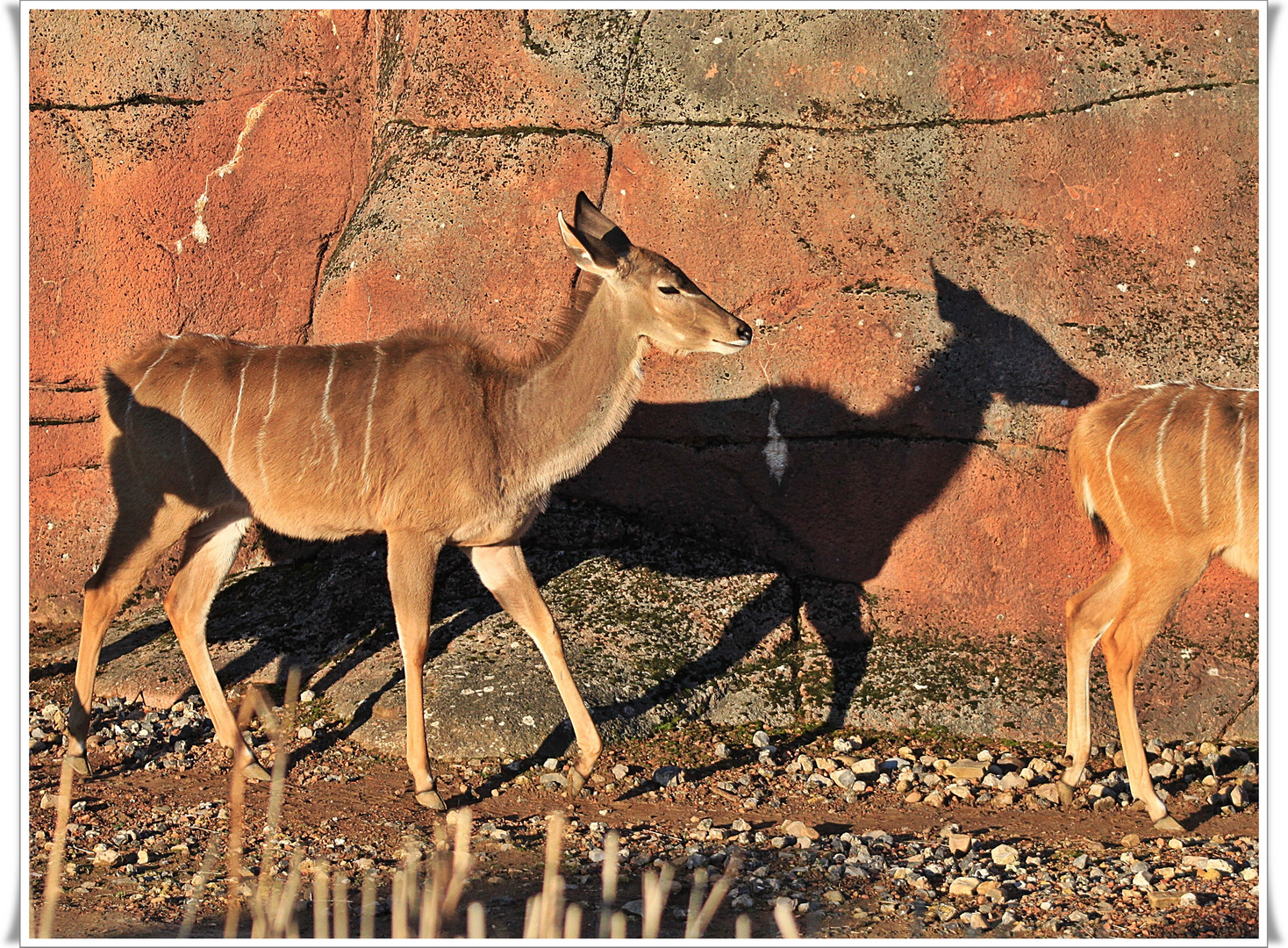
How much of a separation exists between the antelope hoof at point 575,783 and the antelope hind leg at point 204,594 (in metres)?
1.30

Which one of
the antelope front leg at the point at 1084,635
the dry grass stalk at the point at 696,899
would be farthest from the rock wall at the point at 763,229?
the dry grass stalk at the point at 696,899

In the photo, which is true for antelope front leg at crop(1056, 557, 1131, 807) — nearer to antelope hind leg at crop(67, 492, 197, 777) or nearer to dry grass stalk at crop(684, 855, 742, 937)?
dry grass stalk at crop(684, 855, 742, 937)

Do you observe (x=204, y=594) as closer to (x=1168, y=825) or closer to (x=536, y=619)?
(x=536, y=619)

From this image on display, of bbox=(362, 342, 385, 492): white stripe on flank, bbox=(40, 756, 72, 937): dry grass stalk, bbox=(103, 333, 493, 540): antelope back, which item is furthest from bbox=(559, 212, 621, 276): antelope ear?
bbox=(40, 756, 72, 937): dry grass stalk

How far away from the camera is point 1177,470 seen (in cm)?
507

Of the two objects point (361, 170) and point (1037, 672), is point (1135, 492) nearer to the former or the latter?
point (1037, 672)

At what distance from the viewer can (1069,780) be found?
201 inches

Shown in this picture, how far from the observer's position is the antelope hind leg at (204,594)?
5.45 metres

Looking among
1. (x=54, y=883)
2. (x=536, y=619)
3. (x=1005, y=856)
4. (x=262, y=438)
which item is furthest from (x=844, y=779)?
(x=54, y=883)

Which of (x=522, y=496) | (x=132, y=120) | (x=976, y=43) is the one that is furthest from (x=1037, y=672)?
(x=132, y=120)

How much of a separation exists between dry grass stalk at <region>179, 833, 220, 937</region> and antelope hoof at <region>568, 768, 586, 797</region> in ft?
4.03

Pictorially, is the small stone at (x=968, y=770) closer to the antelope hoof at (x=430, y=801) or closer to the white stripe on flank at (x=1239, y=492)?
the white stripe on flank at (x=1239, y=492)

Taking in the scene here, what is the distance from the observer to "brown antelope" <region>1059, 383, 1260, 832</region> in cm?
502

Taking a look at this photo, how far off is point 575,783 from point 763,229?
2.68 meters
